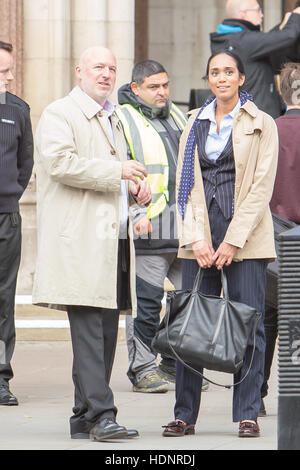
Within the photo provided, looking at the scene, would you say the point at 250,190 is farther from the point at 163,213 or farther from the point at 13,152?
the point at 13,152

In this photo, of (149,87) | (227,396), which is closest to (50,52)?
(149,87)

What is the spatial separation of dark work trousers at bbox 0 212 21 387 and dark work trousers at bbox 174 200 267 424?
5.59 feet

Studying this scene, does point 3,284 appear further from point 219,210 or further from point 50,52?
point 50,52

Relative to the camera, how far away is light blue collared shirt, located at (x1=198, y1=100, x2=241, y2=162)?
24.7ft

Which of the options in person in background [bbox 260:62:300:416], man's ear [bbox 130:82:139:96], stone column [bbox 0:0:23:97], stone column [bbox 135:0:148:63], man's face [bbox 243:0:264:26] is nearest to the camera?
person in background [bbox 260:62:300:416]

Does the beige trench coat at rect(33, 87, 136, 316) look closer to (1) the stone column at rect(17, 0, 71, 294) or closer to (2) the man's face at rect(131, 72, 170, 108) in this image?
(2) the man's face at rect(131, 72, 170, 108)

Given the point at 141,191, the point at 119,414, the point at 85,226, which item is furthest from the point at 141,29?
the point at 85,226

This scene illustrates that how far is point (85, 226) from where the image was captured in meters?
7.22

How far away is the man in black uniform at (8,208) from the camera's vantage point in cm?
887

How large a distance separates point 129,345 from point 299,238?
11.2ft

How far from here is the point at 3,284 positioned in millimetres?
8945

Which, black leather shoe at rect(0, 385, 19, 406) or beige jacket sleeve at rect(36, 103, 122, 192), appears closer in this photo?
beige jacket sleeve at rect(36, 103, 122, 192)

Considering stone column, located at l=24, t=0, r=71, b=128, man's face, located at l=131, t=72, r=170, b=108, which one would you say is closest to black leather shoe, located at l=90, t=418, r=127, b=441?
man's face, located at l=131, t=72, r=170, b=108

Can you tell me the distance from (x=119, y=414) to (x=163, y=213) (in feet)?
5.31
